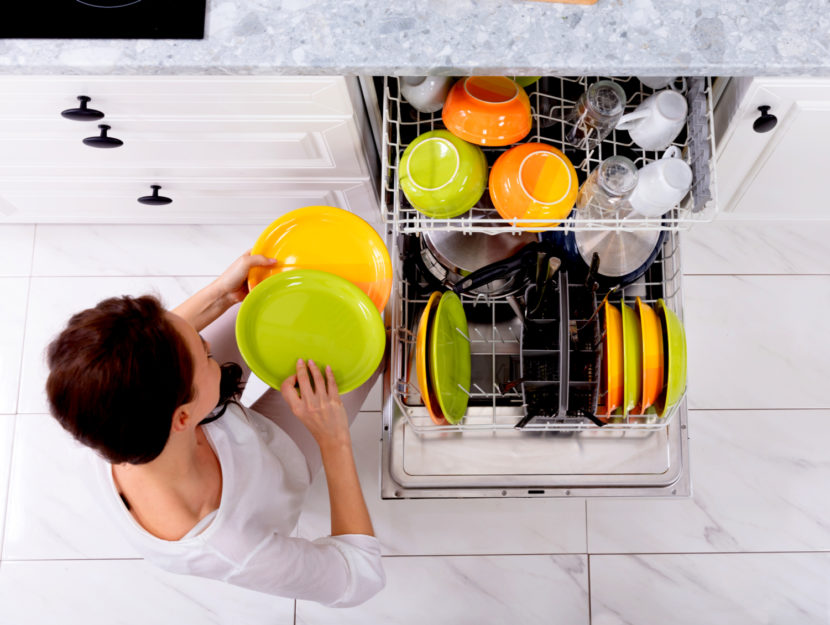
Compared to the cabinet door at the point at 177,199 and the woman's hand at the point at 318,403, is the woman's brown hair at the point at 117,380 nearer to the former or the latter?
the woman's hand at the point at 318,403

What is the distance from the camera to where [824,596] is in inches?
62.8

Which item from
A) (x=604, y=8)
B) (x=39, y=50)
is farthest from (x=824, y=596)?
(x=39, y=50)

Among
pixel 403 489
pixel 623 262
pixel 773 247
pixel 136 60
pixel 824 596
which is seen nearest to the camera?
pixel 136 60

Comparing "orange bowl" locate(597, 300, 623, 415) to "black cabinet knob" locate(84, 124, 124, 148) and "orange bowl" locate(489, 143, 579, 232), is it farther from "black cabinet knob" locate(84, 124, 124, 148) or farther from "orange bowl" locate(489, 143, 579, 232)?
"black cabinet knob" locate(84, 124, 124, 148)

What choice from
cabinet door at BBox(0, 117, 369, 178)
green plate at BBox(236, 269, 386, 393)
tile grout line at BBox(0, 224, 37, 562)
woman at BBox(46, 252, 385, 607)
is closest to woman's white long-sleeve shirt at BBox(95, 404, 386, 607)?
woman at BBox(46, 252, 385, 607)

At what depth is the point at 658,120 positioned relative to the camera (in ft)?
3.09

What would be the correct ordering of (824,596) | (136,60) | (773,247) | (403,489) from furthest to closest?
(773,247)
(824,596)
(403,489)
(136,60)

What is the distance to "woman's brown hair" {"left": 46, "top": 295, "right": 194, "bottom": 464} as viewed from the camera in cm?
79

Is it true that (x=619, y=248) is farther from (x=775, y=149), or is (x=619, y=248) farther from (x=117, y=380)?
(x=117, y=380)

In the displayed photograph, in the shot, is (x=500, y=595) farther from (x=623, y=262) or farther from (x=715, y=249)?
(x=715, y=249)

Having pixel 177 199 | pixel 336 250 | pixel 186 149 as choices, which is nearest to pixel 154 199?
pixel 177 199

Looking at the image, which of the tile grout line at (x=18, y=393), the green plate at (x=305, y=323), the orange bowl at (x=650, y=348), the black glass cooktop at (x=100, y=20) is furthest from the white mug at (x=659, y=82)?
the tile grout line at (x=18, y=393)

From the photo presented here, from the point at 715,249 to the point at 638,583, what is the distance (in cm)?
90

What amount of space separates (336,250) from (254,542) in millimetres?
524
